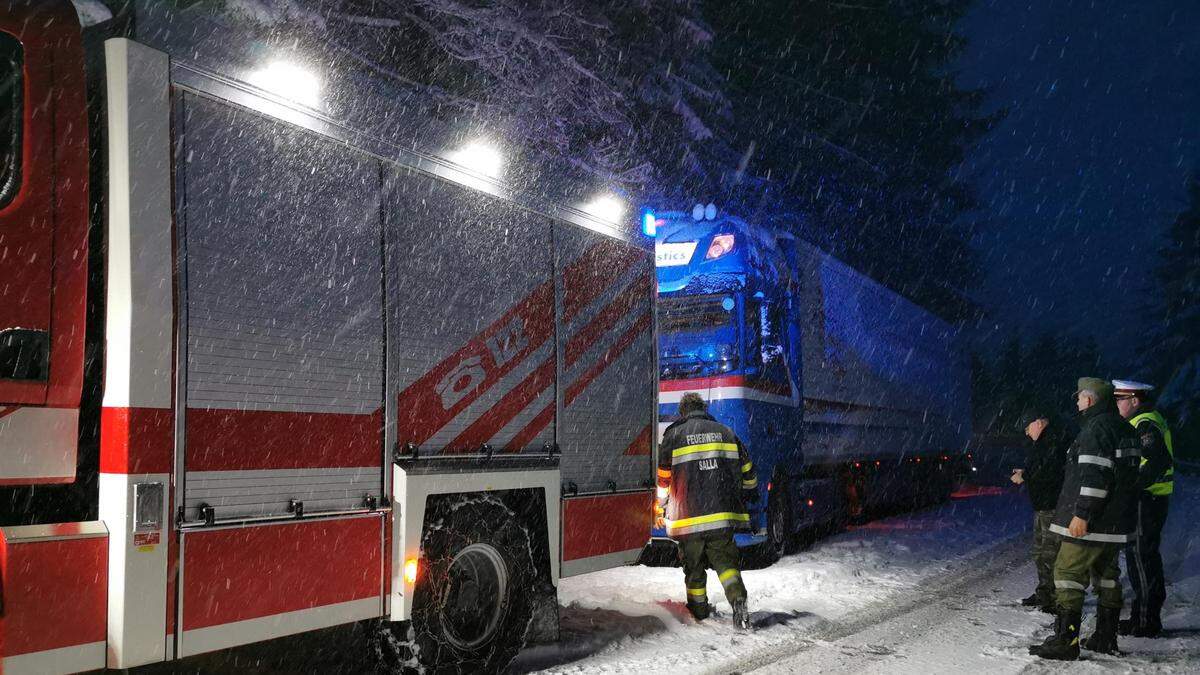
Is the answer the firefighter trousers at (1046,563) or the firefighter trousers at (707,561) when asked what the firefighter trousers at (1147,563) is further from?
the firefighter trousers at (707,561)

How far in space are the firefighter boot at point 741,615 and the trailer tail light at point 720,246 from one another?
186 inches

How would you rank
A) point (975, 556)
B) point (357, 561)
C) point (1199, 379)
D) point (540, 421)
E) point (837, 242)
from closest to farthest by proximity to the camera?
1. point (357, 561)
2. point (540, 421)
3. point (975, 556)
4. point (837, 242)
5. point (1199, 379)

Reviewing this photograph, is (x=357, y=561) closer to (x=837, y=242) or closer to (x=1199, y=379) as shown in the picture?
(x=837, y=242)

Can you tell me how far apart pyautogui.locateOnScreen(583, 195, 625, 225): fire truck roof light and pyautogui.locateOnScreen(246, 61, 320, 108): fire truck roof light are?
2443 millimetres

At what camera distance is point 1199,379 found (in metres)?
49.1

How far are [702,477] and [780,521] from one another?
4.20m

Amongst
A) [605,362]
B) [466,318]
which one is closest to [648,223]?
[605,362]

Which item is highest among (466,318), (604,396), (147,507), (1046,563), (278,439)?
(466,318)

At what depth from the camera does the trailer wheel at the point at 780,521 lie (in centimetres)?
1069

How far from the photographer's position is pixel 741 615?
6.88m

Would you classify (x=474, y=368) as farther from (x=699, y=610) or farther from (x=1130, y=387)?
(x=1130, y=387)

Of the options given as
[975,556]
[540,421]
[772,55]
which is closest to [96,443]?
[540,421]

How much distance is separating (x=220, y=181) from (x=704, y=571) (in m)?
4.28

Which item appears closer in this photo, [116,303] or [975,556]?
[116,303]
